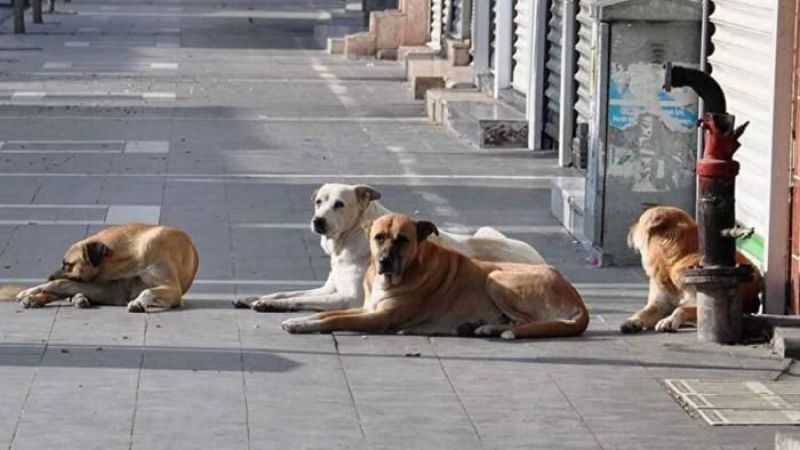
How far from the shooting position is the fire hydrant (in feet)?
32.4

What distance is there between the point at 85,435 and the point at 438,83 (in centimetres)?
1698

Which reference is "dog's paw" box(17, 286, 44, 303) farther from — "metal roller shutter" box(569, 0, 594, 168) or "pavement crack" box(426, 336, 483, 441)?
"metal roller shutter" box(569, 0, 594, 168)

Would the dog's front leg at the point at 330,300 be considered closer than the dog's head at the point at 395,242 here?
No

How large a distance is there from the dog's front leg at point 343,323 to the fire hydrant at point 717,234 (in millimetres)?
1555

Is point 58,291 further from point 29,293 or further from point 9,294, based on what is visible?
point 9,294

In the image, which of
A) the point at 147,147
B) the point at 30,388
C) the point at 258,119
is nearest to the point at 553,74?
the point at 147,147

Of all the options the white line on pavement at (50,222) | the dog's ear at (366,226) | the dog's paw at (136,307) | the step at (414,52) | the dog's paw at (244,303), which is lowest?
the white line on pavement at (50,222)

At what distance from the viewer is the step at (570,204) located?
1389cm

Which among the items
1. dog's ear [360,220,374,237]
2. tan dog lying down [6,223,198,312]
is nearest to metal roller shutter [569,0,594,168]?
dog's ear [360,220,374,237]

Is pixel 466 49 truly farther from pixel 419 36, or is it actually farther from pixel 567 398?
pixel 567 398

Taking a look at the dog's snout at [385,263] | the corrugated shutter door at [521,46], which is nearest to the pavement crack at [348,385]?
the dog's snout at [385,263]

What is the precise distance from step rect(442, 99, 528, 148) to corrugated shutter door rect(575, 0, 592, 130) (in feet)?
5.22

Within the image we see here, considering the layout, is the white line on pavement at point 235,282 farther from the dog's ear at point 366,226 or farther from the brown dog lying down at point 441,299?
the brown dog lying down at point 441,299

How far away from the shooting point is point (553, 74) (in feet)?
63.0
